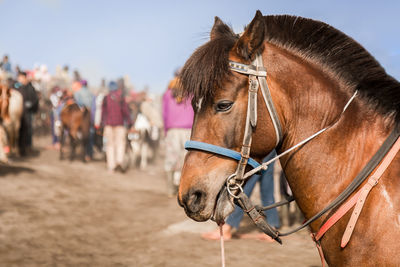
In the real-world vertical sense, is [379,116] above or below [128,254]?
above

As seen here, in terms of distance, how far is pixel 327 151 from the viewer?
1.99 metres

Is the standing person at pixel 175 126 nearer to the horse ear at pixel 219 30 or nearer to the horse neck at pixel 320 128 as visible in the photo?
the horse ear at pixel 219 30

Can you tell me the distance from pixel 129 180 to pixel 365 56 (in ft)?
31.0

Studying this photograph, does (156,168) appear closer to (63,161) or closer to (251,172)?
(63,161)

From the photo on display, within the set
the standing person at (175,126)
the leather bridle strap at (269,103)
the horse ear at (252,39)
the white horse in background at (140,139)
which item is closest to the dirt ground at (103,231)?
the standing person at (175,126)

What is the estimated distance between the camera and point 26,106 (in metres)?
11.4

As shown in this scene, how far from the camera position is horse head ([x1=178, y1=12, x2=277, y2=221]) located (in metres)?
1.94

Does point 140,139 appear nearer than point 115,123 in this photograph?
No

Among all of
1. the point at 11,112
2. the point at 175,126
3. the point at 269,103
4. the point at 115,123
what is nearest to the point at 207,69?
the point at 269,103

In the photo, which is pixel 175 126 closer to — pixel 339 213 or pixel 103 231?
pixel 103 231

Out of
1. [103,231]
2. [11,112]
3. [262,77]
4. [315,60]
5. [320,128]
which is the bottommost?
[103,231]

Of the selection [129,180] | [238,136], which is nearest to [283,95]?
[238,136]

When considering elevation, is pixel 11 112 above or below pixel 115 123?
above

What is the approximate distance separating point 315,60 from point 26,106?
11.2 metres
